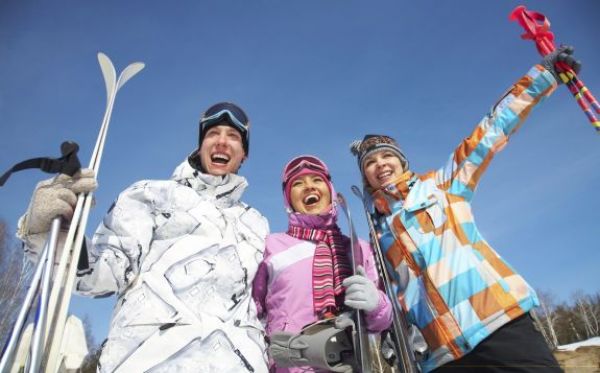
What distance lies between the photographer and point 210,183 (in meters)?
2.65

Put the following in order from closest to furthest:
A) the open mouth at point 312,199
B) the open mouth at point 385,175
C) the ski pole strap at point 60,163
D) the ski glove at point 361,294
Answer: the ski pole strap at point 60,163, the ski glove at point 361,294, the open mouth at point 312,199, the open mouth at point 385,175

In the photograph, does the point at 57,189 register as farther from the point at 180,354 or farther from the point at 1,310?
the point at 1,310

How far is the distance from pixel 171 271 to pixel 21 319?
688 millimetres

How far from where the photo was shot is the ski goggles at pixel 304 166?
351 cm

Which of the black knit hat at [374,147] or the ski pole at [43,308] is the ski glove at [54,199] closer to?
the ski pole at [43,308]

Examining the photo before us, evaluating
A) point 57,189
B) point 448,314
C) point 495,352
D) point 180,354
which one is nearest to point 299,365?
point 180,354

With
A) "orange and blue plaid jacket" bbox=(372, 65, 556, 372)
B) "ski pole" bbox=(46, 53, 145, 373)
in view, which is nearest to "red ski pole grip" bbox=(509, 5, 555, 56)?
"orange and blue plaid jacket" bbox=(372, 65, 556, 372)

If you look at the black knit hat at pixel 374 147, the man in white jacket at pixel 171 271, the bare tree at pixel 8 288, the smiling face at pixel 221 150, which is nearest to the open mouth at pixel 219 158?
the smiling face at pixel 221 150

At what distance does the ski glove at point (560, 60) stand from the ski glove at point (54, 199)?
12.5 feet

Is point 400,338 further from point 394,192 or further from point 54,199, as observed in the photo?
point 54,199

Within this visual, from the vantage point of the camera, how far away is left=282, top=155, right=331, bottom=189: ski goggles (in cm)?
351

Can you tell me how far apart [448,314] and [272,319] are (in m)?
1.31

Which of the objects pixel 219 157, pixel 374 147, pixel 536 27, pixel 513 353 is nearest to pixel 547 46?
pixel 536 27

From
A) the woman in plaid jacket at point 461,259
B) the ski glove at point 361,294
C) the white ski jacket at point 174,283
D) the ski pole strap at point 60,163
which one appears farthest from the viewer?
the woman in plaid jacket at point 461,259
